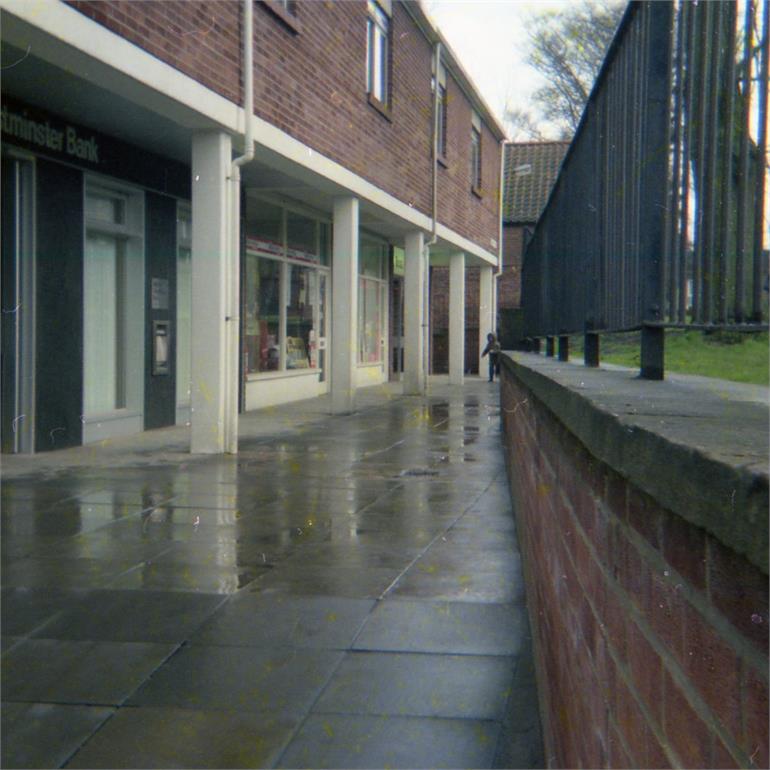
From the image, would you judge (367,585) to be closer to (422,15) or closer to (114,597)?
(114,597)

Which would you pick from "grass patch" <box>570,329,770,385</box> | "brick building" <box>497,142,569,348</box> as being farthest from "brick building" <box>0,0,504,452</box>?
"brick building" <box>497,142,569,348</box>

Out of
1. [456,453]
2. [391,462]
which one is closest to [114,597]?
[391,462]

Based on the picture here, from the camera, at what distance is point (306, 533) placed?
259 inches

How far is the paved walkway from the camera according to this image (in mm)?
3387

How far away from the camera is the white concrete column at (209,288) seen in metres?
10.6

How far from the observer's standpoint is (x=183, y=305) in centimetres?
1381

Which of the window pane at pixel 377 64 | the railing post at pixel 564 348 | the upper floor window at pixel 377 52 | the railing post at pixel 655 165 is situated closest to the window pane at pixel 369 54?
the upper floor window at pixel 377 52

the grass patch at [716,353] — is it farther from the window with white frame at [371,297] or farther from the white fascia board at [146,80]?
the window with white frame at [371,297]

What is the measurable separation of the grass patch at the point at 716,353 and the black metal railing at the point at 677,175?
12.5 inches

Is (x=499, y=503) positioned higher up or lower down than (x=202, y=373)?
lower down

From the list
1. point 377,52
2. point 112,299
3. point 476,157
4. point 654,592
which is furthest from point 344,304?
point 654,592

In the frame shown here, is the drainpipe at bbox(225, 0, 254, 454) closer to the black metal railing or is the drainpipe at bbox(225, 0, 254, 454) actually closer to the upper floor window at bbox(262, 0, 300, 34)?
the upper floor window at bbox(262, 0, 300, 34)

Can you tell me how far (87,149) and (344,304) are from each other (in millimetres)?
5555

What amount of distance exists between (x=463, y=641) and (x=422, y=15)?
53.0 feet
